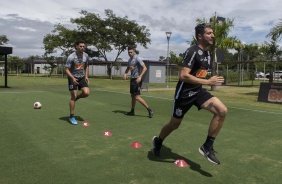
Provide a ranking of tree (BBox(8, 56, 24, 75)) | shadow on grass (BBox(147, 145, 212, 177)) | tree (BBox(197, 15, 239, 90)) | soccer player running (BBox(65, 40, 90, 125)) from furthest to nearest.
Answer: tree (BBox(8, 56, 24, 75)), tree (BBox(197, 15, 239, 90)), soccer player running (BBox(65, 40, 90, 125)), shadow on grass (BBox(147, 145, 212, 177))

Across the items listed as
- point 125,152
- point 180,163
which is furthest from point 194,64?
point 125,152

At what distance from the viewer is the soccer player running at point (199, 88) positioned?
4008 millimetres

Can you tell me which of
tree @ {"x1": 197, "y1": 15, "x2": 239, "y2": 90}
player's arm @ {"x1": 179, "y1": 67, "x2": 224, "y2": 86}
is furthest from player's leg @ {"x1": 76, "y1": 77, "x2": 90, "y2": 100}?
tree @ {"x1": 197, "y1": 15, "x2": 239, "y2": 90}

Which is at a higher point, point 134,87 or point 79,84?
point 79,84

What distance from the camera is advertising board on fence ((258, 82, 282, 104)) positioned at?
14030mm

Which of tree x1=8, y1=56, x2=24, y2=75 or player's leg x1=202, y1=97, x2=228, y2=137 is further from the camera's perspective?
tree x1=8, y1=56, x2=24, y2=75

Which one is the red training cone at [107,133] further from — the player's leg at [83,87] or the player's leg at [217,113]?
the player's leg at [217,113]

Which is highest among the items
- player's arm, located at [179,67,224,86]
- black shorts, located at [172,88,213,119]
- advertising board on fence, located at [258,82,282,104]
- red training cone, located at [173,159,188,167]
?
player's arm, located at [179,67,224,86]

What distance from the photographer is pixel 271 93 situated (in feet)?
47.1

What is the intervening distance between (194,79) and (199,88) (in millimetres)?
375

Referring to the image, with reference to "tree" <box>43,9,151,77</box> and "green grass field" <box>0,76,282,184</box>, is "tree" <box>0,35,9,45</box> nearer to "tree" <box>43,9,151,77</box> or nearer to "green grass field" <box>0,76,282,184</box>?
"tree" <box>43,9,151,77</box>

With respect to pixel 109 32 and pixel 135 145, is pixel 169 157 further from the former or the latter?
pixel 109 32

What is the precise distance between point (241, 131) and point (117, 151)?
11.0 feet

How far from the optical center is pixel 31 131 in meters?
6.30
